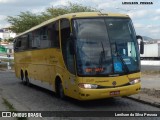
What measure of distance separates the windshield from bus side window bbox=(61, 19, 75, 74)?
1.61 ft

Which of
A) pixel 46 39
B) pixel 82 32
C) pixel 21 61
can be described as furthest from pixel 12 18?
pixel 82 32

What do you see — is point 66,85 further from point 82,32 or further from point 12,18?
point 12,18

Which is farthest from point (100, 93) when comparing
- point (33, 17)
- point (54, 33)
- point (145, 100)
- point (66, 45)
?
point (33, 17)

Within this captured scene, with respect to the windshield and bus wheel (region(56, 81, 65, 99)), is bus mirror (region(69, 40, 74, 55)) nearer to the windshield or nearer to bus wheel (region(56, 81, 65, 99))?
the windshield

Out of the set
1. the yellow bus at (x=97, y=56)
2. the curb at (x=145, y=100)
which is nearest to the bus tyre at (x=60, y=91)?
the yellow bus at (x=97, y=56)

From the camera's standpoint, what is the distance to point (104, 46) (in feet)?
41.8

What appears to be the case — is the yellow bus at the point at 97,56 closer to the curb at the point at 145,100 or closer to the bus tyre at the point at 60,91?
the bus tyre at the point at 60,91

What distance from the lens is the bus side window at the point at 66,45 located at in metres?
13.1

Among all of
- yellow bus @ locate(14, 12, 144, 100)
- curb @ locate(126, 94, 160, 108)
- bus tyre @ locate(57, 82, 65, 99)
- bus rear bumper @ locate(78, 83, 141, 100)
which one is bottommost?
curb @ locate(126, 94, 160, 108)

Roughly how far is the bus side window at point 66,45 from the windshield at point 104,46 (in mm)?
490

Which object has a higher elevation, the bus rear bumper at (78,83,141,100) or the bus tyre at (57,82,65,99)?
the bus rear bumper at (78,83,141,100)

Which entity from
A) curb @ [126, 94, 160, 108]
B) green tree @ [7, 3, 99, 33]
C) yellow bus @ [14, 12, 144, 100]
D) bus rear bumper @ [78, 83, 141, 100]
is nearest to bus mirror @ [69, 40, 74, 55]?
yellow bus @ [14, 12, 144, 100]

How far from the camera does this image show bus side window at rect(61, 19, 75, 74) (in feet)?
43.1

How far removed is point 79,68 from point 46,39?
4274 millimetres
